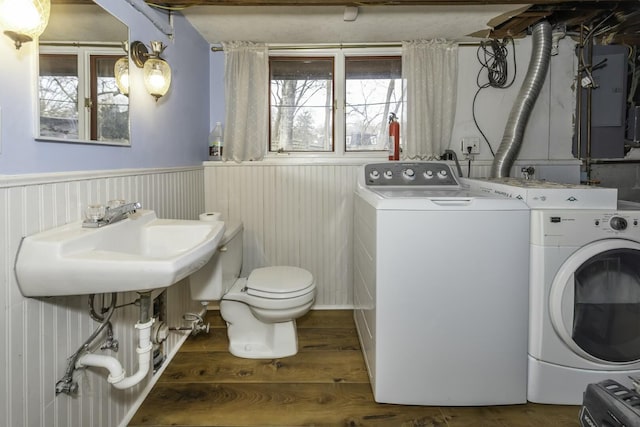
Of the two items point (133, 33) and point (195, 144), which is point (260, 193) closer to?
point (195, 144)

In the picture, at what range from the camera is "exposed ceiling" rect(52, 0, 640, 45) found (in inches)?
80.0

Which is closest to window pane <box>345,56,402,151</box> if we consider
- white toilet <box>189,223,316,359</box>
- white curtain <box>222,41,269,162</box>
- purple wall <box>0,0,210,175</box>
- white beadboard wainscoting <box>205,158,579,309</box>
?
white beadboard wainscoting <box>205,158,579,309</box>

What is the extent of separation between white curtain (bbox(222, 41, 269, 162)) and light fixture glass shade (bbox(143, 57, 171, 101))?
73 cm

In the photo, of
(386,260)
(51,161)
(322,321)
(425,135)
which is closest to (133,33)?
(51,161)

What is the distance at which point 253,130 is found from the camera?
2.60 m

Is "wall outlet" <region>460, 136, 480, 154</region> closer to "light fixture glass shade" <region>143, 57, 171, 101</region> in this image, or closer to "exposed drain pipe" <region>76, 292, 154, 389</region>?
"light fixture glass shade" <region>143, 57, 171, 101</region>

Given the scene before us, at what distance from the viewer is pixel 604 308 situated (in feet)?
5.25

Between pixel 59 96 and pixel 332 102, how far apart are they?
1.86 metres

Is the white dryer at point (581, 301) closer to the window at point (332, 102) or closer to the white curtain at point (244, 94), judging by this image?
the window at point (332, 102)

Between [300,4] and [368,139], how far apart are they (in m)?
1.05

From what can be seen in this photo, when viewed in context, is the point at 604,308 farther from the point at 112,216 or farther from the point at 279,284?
the point at 112,216

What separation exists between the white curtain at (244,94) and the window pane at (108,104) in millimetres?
1023

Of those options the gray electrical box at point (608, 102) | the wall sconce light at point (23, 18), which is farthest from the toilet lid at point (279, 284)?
the gray electrical box at point (608, 102)

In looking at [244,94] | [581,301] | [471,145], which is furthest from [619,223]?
[244,94]
